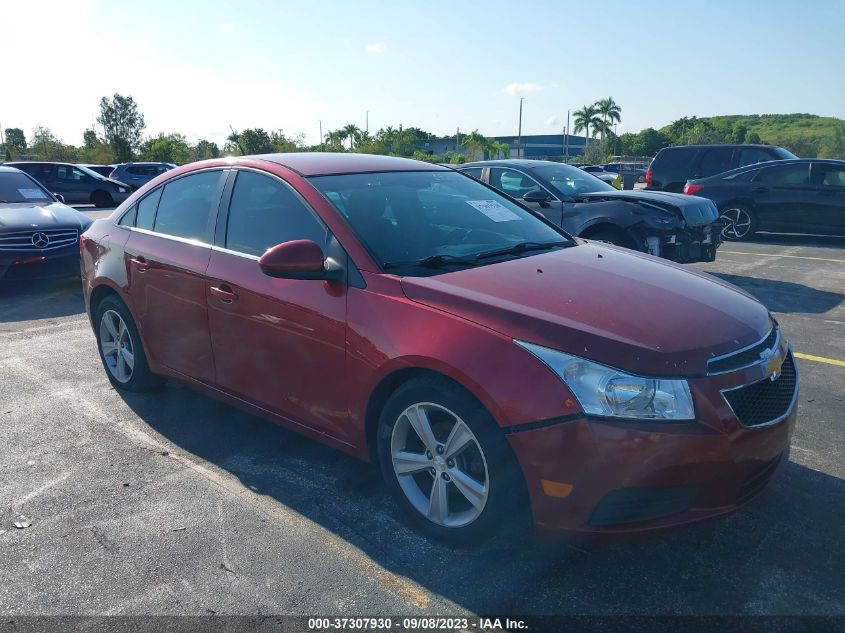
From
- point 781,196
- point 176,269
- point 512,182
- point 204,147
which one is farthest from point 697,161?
point 204,147

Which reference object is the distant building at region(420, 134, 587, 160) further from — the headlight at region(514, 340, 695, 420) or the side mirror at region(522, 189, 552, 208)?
the headlight at region(514, 340, 695, 420)

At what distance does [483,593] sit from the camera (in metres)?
2.61

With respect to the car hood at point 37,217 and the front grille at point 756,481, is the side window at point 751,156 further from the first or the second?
the front grille at point 756,481

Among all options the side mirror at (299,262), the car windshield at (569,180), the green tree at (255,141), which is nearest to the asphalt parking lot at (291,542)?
the side mirror at (299,262)

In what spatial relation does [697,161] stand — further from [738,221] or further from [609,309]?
[609,309]

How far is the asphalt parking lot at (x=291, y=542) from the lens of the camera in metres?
2.58

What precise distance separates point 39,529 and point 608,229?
22.1ft

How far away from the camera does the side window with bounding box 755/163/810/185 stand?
12242mm

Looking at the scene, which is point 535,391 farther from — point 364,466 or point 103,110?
point 103,110

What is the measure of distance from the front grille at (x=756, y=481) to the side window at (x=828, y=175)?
11102 mm

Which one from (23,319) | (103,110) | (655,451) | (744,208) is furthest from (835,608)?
(103,110)

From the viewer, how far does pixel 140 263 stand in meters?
4.36

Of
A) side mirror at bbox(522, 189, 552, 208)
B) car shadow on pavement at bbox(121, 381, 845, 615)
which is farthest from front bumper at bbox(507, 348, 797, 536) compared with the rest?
side mirror at bbox(522, 189, 552, 208)

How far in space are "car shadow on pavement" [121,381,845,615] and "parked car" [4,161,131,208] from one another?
74.2 feet
